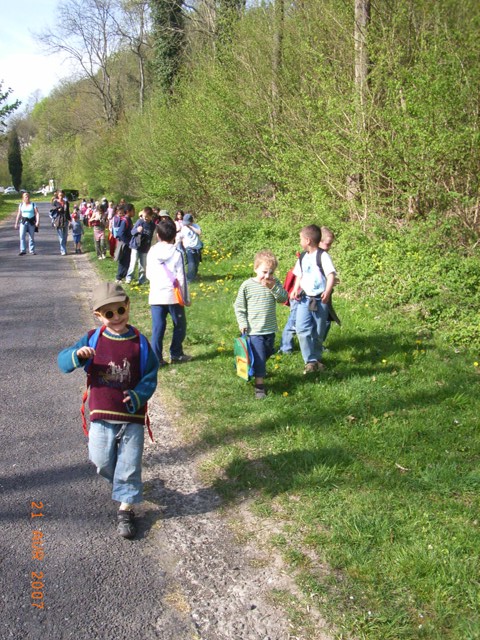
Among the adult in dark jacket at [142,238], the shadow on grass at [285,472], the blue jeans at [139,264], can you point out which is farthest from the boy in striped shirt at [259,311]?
the blue jeans at [139,264]

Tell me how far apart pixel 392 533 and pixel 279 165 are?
1069cm

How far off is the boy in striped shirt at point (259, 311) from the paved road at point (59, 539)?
1879mm

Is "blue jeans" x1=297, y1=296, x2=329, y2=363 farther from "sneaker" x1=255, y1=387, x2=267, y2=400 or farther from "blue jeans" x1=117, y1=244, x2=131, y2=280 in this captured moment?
"blue jeans" x1=117, y1=244, x2=131, y2=280

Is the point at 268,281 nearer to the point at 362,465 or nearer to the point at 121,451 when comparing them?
the point at 362,465

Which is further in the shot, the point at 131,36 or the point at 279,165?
the point at 131,36

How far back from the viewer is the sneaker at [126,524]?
3.69m

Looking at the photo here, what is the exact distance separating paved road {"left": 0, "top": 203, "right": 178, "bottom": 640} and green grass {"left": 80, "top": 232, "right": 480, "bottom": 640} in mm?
892

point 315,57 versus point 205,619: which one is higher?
point 315,57

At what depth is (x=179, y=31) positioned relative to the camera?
1008 inches

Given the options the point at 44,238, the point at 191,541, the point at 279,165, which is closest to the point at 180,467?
the point at 191,541

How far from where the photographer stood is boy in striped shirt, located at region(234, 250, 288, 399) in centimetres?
583

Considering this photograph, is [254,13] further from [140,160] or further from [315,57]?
[140,160]
